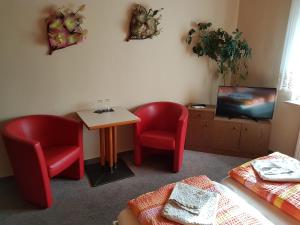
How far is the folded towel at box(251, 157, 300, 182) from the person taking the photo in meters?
1.61

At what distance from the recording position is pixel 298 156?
9.36ft

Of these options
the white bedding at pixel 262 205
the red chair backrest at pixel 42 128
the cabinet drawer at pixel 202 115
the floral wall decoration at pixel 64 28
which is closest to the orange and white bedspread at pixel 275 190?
the white bedding at pixel 262 205

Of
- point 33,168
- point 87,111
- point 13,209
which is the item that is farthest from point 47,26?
point 13,209

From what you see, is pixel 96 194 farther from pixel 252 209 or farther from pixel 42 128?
pixel 252 209

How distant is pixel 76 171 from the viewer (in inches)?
102

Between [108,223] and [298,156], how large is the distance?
7.96ft

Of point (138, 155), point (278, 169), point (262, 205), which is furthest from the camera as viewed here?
point (138, 155)

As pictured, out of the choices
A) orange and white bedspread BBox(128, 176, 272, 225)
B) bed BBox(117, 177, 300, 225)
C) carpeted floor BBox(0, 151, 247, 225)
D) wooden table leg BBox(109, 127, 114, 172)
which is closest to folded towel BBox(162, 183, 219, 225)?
orange and white bedspread BBox(128, 176, 272, 225)

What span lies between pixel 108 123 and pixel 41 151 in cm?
69

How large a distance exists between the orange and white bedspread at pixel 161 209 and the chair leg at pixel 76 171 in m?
1.31

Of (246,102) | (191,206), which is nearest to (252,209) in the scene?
(191,206)

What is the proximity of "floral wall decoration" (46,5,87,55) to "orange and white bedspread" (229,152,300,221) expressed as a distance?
7.02 ft

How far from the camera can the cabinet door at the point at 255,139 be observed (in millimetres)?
3047

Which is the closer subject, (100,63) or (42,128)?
(42,128)
